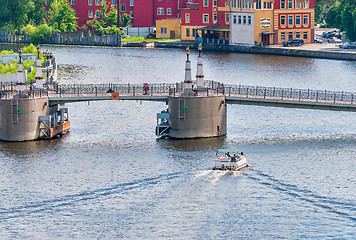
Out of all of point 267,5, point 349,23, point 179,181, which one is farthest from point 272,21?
point 179,181

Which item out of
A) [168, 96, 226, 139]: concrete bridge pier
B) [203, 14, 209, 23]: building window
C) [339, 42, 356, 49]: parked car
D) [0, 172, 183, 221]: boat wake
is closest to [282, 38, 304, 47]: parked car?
[339, 42, 356, 49]: parked car

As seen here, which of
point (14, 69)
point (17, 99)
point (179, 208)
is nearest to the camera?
point (179, 208)

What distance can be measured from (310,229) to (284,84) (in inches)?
2752

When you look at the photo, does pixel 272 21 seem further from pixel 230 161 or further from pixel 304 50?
pixel 230 161

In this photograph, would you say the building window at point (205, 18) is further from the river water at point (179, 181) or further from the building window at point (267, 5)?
the river water at point (179, 181)

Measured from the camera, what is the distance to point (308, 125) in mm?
105312

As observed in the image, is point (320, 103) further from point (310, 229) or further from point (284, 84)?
point (284, 84)

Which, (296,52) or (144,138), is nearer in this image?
(144,138)

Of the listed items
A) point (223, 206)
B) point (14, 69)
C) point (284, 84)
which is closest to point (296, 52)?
point (284, 84)

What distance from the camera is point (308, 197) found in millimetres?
78938

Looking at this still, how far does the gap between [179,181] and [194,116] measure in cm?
1365

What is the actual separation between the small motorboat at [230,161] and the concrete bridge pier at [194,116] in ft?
27.8

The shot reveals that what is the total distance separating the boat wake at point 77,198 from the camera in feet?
251

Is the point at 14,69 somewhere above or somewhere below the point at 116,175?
above
